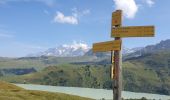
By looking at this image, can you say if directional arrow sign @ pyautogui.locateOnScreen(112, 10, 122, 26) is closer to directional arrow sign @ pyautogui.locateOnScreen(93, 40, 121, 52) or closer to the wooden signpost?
the wooden signpost

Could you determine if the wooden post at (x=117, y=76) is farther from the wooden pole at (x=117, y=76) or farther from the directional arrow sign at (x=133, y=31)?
the directional arrow sign at (x=133, y=31)

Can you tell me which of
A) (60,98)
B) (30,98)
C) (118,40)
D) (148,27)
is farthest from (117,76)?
(60,98)

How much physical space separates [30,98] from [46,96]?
9.47m

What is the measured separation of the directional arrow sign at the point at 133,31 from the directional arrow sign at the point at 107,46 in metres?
0.43

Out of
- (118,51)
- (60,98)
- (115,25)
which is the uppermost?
(115,25)

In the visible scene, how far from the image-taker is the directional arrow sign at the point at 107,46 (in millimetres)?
17703

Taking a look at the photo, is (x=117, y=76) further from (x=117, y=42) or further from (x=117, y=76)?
(x=117, y=42)

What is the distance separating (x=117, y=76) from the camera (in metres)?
17.7

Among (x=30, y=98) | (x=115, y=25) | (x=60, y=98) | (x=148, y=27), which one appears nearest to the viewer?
(x=148, y=27)

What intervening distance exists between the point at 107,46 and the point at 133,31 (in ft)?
6.08

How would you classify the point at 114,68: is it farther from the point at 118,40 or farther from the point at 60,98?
the point at 60,98

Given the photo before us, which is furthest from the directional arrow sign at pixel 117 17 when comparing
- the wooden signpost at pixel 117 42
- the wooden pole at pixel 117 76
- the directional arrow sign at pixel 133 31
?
the wooden pole at pixel 117 76

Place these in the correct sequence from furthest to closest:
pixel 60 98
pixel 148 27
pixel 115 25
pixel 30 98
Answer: pixel 60 98, pixel 30 98, pixel 115 25, pixel 148 27

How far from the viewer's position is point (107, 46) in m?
18.5
